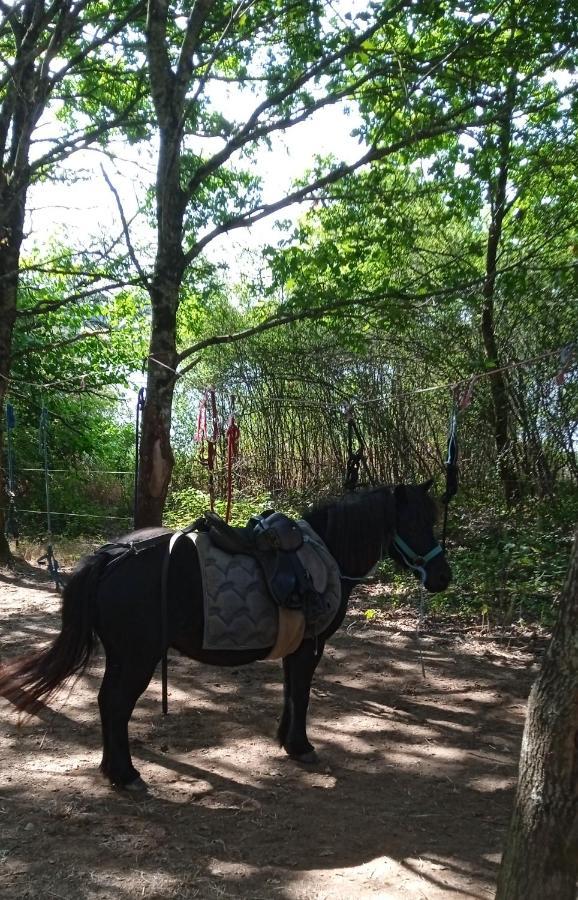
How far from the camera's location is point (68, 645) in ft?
11.1

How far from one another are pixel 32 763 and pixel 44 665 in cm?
68

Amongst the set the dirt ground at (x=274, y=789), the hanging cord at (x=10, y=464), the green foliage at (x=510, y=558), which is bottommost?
the dirt ground at (x=274, y=789)

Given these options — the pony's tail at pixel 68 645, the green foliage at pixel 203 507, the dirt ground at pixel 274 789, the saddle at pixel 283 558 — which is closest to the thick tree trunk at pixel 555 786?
the dirt ground at pixel 274 789

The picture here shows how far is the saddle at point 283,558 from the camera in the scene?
11.5 feet

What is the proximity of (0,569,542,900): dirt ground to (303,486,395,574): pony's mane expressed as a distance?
1074 mm

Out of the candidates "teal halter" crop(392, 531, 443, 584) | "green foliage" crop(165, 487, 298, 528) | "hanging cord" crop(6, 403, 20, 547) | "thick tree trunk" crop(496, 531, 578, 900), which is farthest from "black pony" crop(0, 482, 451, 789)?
"green foliage" crop(165, 487, 298, 528)

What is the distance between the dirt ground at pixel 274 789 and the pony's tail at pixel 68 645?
0.37 meters

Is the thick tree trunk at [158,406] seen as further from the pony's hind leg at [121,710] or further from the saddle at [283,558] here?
the pony's hind leg at [121,710]

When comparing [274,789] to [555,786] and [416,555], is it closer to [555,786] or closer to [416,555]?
[416,555]

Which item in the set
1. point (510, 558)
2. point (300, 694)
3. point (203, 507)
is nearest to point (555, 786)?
point (300, 694)

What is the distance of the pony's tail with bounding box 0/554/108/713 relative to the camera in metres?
3.38

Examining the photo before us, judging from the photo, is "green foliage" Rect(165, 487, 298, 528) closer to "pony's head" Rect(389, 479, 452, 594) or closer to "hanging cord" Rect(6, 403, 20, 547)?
"hanging cord" Rect(6, 403, 20, 547)

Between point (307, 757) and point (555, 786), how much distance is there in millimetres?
2074

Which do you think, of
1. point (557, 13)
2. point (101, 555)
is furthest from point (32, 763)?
point (557, 13)
